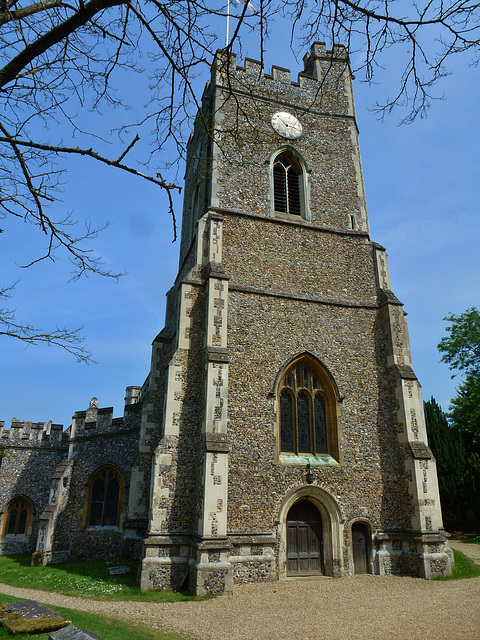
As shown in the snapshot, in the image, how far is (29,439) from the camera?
19.0 metres

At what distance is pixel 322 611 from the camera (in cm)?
728

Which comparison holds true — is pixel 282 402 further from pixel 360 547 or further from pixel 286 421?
pixel 360 547

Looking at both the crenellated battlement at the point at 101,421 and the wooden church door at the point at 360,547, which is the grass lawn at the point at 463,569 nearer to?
the wooden church door at the point at 360,547

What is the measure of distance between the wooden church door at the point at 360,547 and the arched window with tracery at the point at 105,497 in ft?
27.0

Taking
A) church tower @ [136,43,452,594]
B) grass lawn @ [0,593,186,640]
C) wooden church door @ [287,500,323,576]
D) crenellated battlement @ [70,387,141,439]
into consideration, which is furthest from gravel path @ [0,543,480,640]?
crenellated battlement @ [70,387,141,439]

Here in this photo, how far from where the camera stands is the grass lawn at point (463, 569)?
983 centimetres

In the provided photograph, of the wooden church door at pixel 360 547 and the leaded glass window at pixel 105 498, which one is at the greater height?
the leaded glass window at pixel 105 498

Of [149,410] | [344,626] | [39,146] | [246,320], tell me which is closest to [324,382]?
[246,320]

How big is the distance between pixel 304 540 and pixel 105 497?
8.16 meters

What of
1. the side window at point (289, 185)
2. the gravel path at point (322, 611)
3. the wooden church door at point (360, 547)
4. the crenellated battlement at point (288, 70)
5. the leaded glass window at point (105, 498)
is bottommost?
the gravel path at point (322, 611)

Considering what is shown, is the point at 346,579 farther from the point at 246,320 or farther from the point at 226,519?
the point at 246,320

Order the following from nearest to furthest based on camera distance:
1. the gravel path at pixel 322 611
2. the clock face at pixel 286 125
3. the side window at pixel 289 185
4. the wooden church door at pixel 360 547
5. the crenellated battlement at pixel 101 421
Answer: the gravel path at pixel 322 611, the wooden church door at pixel 360 547, the side window at pixel 289 185, the clock face at pixel 286 125, the crenellated battlement at pixel 101 421

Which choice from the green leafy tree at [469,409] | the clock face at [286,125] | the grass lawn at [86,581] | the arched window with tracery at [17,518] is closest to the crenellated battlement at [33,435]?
the arched window with tracery at [17,518]

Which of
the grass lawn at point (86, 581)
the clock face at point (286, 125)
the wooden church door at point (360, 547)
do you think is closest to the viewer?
the grass lawn at point (86, 581)
